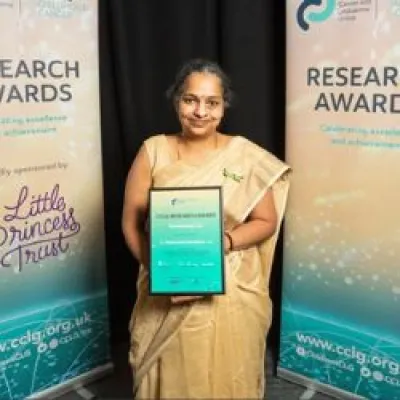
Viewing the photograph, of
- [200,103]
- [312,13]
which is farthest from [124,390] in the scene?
[312,13]

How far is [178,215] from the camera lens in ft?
5.60

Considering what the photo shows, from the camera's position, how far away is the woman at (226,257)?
72.4 inches

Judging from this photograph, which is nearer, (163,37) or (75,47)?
(75,47)

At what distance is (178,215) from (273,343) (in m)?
1.25

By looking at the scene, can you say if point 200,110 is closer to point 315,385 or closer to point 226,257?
point 226,257

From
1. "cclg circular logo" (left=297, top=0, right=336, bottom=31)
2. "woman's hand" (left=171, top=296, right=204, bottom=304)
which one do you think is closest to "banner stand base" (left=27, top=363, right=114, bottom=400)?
"woman's hand" (left=171, top=296, right=204, bottom=304)

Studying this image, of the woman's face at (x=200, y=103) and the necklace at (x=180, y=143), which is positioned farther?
the necklace at (x=180, y=143)

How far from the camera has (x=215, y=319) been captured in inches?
72.3

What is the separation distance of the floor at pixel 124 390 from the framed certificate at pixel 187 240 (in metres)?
0.88

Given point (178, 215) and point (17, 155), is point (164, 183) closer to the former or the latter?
point (178, 215)

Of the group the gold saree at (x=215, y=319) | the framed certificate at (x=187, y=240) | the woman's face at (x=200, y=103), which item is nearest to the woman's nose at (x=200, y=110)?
the woman's face at (x=200, y=103)

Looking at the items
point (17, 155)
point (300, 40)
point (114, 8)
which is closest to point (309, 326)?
point (300, 40)

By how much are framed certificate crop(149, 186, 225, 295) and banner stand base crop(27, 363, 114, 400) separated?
0.92 m

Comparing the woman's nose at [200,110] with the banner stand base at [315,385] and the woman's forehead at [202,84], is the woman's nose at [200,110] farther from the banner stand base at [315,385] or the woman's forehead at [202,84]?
the banner stand base at [315,385]
